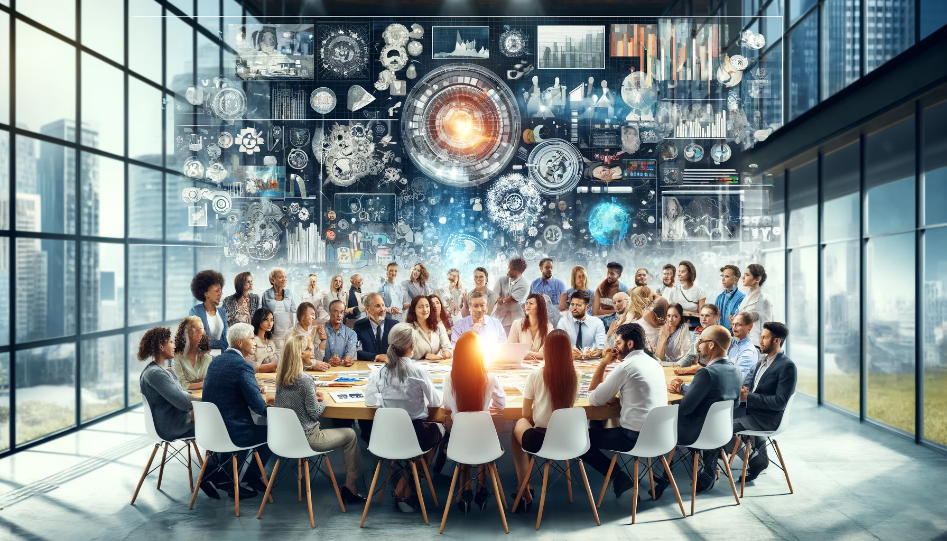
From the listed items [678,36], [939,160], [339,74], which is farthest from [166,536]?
[678,36]

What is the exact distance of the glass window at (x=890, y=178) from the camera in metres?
6.32

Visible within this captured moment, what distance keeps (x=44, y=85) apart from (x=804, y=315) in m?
10.4

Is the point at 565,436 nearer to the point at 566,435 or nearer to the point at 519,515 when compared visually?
the point at 566,435

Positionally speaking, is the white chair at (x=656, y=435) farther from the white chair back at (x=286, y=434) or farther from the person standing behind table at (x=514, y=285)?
the person standing behind table at (x=514, y=285)

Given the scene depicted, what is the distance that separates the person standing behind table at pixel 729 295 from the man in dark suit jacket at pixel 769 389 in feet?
7.56

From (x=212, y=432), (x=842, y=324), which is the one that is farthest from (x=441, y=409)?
(x=842, y=324)

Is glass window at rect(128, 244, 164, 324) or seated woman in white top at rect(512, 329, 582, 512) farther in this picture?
glass window at rect(128, 244, 164, 324)

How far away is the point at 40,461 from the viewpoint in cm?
564

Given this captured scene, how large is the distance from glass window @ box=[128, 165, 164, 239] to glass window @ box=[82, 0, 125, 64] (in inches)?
59.6

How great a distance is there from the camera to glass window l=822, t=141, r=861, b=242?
7238 millimetres

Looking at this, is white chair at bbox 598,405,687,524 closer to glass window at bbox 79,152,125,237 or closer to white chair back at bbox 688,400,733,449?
white chair back at bbox 688,400,733,449

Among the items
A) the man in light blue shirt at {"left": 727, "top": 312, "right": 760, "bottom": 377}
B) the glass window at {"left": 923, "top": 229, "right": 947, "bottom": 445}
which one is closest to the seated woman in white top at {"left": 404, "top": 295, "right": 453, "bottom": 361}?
the man in light blue shirt at {"left": 727, "top": 312, "right": 760, "bottom": 377}

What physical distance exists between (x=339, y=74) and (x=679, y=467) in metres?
7.27

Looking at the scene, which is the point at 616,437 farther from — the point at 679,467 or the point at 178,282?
the point at 178,282
